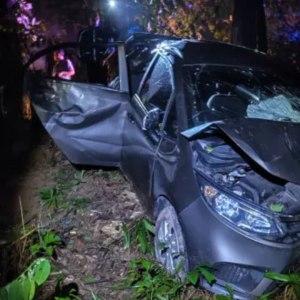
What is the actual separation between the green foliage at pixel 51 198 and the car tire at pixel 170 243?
1.38m

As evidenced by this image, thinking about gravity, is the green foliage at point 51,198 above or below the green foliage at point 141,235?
below

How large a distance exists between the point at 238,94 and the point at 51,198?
2.12 metres

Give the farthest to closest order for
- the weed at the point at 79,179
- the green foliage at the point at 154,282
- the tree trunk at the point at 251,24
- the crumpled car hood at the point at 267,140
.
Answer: the tree trunk at the point at 251,24
the weed at the point at 79,179
the green foliage at the point at 154,282
the crumpled car hood at the point at 267,140

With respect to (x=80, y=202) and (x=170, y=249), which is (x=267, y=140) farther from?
(x=80, y=202)

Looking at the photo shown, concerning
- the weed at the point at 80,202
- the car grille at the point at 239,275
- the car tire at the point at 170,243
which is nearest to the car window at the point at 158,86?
the car tire at the point at 170,243

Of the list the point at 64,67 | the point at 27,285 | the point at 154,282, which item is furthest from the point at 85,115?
the point at 64,67

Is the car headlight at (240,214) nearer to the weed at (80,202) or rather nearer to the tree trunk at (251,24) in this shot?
the weed at (80,202)

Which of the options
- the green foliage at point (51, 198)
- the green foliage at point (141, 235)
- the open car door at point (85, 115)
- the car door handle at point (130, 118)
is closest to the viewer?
the green foliage at point (141, 235)

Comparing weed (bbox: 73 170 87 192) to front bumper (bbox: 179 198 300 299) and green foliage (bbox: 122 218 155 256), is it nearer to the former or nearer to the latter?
green foliage (bbox: 122 218 155 256)

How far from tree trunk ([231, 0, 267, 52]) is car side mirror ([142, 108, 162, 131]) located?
4.90 m

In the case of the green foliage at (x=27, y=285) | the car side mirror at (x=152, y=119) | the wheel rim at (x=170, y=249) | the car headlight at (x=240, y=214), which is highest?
the car side mirror at (x=152, y=119)

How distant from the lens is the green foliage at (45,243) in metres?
3.63

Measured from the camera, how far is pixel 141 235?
3914mm

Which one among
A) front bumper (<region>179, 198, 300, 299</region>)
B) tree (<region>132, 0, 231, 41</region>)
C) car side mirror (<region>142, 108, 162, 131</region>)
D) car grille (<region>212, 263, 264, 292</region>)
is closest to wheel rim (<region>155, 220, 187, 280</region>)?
front bumper (<region>179, 198, 300, 299</region>)
